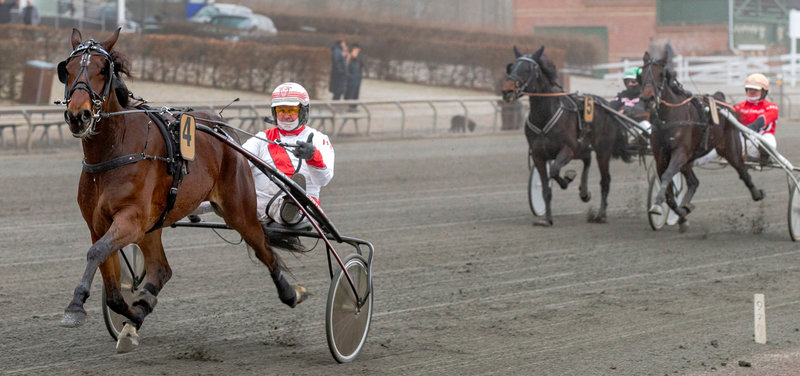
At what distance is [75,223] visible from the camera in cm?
1038

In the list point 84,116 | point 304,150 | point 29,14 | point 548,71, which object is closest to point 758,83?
point 548,71

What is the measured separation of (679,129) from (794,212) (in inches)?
50.7

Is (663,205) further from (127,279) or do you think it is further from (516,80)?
(127,279)

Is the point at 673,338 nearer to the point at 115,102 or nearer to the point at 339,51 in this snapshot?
the point at 115,102

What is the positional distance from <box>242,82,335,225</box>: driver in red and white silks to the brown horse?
0.57 meters

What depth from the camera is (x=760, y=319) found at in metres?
5.64

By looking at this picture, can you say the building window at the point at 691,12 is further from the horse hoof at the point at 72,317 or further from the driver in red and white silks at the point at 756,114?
the horse hoof at the point at 72,317

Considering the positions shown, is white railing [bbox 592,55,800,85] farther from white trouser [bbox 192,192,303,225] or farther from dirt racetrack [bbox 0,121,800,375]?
white trouser [bbox 192,192,303,225]

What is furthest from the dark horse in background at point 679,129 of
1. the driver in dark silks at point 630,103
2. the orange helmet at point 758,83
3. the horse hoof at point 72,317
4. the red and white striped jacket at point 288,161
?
the horse hoof at point 72,317

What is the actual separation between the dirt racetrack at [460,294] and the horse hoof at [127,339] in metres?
0.10

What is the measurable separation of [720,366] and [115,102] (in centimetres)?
320

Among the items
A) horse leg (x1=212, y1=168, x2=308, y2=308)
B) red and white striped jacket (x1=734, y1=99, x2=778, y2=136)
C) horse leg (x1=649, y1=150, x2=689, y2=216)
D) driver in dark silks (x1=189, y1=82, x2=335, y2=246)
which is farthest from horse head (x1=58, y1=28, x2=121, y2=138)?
red and white striped jacket (x1=734, y1=99, x2=778, y2=136)

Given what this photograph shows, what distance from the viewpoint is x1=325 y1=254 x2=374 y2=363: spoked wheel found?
524 centimetres

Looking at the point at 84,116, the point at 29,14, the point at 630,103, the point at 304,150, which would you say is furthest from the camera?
the point at 29,14
